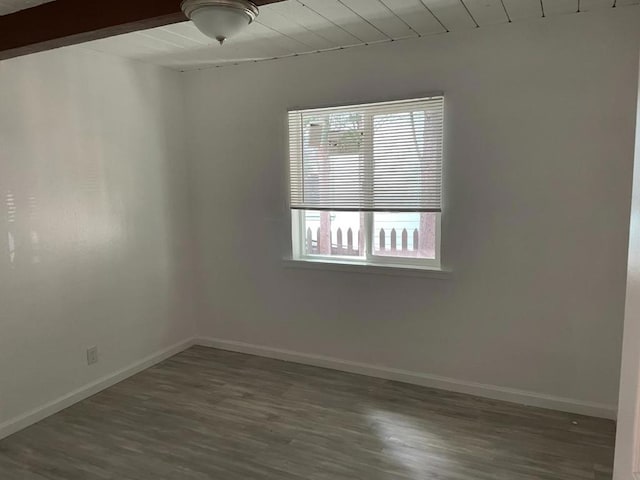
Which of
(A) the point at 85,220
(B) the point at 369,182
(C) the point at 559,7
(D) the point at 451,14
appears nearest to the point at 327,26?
(D) the point at 451,14

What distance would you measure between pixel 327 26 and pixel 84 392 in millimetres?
2928

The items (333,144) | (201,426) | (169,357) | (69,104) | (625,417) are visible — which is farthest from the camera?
(169,357)

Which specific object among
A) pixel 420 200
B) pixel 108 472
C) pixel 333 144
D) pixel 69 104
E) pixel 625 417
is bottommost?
pixel 108 472

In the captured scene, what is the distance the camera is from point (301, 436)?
269 centimetres

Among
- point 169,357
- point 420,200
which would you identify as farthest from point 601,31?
point 169,357

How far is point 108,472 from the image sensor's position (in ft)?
7.81

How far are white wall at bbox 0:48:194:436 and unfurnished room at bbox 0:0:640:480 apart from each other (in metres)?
0.02

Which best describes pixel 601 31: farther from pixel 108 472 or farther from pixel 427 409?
pixel 108 472

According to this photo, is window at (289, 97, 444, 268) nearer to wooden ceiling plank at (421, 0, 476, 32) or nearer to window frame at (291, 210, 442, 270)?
Result: window frame at (291, 210, 442, 270)

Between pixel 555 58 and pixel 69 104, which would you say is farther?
pixel 69 104

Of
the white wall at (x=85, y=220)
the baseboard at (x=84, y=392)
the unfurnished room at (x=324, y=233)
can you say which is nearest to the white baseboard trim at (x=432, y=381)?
the unfurnished room at (x=324, y=233)

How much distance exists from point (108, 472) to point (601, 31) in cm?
358

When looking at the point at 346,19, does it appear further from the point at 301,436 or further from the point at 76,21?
the point at 301,436

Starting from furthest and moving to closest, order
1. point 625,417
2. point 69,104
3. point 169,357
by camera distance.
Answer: point 169,357 → point 69,104 → point 625,417
